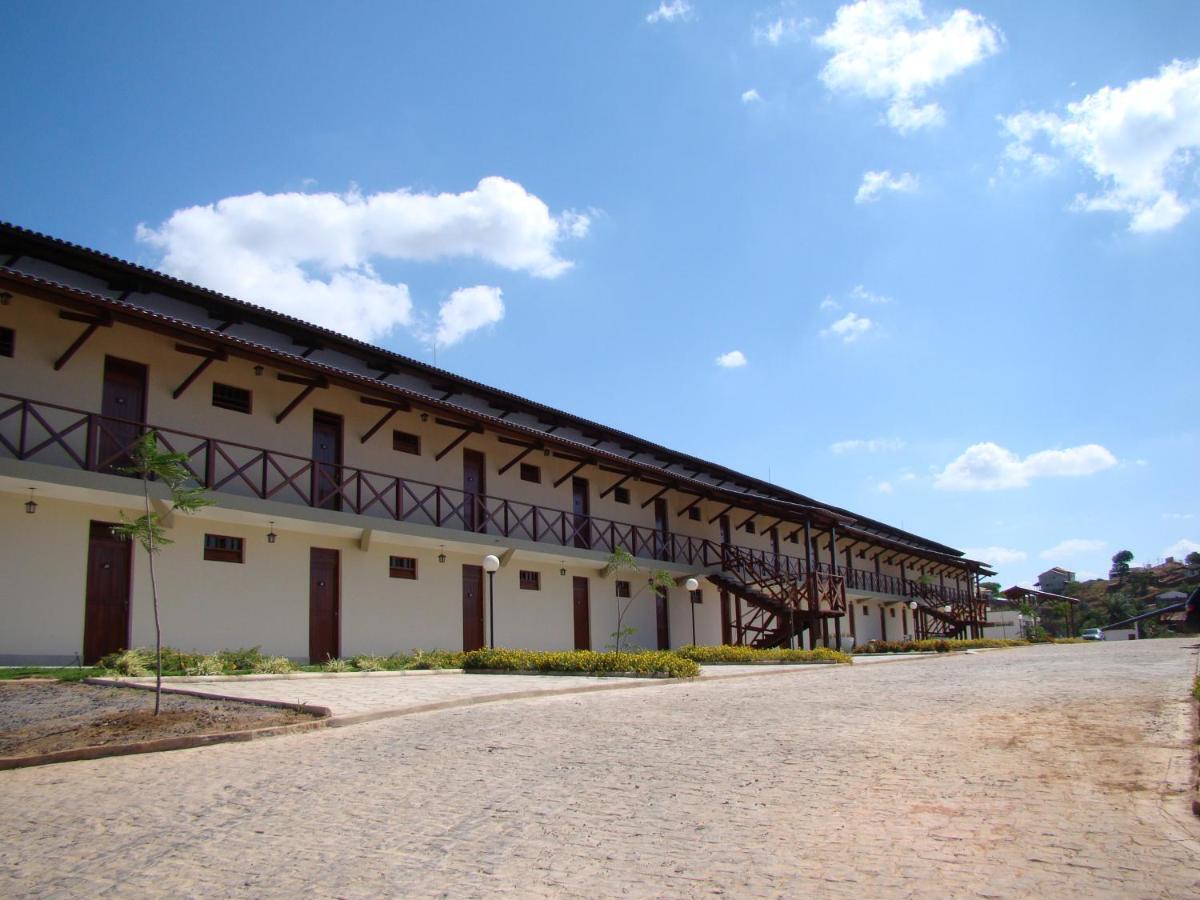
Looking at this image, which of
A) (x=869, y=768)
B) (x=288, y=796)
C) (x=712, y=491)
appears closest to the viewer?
(x=288, y=796)

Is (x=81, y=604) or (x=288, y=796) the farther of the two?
(x=81, y=604)

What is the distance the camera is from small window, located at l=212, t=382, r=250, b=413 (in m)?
17.2

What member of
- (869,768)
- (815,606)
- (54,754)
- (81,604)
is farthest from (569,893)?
(815,606)

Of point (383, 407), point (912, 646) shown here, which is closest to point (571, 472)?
point (383, 407)

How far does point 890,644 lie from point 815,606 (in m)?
7.43

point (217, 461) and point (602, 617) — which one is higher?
point (217, 461)

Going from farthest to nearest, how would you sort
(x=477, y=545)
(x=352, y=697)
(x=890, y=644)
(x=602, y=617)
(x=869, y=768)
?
(x=890, y=644) → (x=602, y=617) → (x=477, y=545) → (x=352, y=697) → (x=869, y=768)

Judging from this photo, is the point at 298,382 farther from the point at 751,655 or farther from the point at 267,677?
the point at 751,655

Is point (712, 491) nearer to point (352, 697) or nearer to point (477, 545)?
point (477, 545)

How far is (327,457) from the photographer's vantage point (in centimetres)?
1923

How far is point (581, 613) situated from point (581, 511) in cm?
297

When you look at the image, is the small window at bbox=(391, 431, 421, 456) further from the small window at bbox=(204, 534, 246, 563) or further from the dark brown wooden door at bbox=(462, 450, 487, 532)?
the small window at bbox=(204, 534, 246, 563)

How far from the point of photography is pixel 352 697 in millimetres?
12195

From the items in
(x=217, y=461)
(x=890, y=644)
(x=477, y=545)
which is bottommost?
(x=890, y=644)
